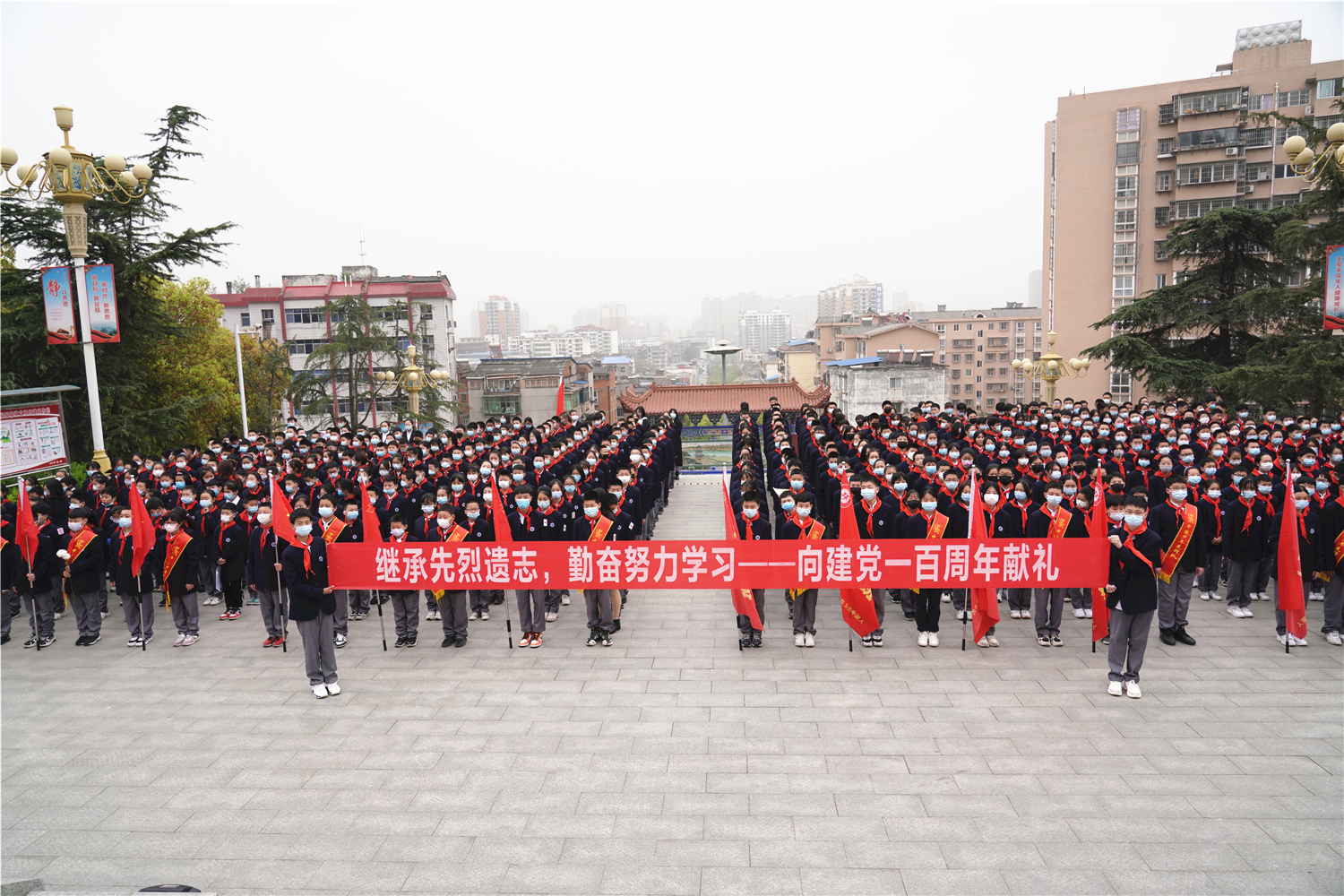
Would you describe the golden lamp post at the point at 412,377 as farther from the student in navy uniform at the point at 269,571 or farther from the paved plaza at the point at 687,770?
the paved plaza at the point at 687,770

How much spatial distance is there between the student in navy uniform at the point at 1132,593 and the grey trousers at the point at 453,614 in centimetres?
639

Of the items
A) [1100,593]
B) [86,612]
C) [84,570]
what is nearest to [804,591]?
[1100,593]

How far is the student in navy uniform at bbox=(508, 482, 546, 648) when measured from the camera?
8500 millimetres

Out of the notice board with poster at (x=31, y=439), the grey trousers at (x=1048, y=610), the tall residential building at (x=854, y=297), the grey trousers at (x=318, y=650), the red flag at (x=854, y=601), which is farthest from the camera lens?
the tall residential building at (x=854, y=297)

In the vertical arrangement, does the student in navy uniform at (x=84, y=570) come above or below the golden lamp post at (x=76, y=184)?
below

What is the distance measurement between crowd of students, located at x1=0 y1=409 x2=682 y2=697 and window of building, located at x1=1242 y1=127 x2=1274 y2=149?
144 ft

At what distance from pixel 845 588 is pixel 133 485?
7833 mm

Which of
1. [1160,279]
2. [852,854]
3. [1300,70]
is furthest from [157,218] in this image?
[1300,70]

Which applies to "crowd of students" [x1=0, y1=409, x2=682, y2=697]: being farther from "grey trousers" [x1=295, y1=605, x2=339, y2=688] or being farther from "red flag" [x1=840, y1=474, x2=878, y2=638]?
"red flag" [x1=840, y1=474, x2=878, y2=638]

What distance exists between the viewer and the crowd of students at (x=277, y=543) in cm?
834

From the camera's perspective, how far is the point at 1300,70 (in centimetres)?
3881

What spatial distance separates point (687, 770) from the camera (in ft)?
18.9

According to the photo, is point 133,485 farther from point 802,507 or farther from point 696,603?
point 802,507

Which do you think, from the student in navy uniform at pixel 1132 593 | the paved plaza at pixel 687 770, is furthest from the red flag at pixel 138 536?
the student in navy uniform at pixel 1132 593
